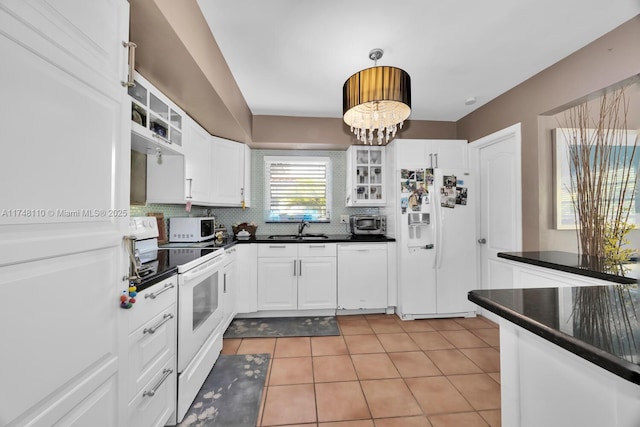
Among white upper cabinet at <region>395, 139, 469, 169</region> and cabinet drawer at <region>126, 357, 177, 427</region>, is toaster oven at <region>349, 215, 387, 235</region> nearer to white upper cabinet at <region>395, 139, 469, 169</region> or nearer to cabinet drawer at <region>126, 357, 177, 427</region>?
white upper cabinet at <region>395, 139, 469, 169</region>

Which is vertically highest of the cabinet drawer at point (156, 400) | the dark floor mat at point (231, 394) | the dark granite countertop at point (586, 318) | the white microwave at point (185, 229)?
the white microwave at point (185, 229)

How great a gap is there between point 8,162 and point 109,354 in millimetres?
757

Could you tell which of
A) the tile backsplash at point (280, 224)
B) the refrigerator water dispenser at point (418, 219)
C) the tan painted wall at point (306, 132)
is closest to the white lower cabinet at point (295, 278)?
the tile backsplash at point (280, 224)

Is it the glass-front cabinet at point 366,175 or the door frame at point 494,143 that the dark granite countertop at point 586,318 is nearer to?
the door frame at point 494,143

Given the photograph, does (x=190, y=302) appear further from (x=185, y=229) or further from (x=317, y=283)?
(x=317, y=283)

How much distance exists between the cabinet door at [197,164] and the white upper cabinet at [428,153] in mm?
2272

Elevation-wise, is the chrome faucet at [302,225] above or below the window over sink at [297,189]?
below

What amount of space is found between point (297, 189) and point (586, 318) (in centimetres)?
333

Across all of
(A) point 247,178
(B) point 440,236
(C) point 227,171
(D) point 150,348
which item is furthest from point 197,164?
(B) point 440,236

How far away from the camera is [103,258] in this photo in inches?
37.0

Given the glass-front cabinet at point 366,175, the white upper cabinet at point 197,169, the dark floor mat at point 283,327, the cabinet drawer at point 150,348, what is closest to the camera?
the cabinet drawer at point 150,348

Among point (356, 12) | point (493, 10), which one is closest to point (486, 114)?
point (493, 10)

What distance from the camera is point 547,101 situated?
229 cm

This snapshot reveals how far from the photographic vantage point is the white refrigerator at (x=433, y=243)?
3031mm
